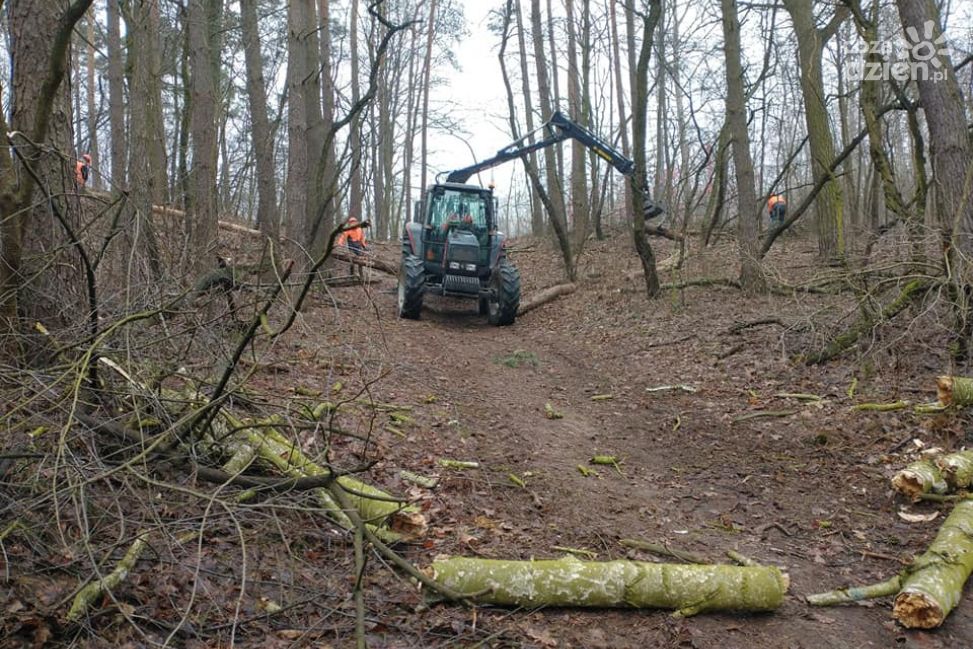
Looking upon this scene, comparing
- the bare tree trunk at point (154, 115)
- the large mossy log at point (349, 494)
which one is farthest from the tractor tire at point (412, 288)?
the large mossy log at point (349, 494)

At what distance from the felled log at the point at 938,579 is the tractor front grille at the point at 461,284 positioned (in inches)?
349

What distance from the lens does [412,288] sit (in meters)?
11.7

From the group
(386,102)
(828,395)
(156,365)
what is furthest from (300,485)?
(386,102)

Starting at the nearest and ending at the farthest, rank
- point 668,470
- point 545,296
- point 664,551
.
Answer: point 664,551 < point 668,470 < point 545,296

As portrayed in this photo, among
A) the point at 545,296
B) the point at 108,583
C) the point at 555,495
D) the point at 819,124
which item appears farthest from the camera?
the point at 545,296

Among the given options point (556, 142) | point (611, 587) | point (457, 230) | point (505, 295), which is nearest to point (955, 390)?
point (611, 587)

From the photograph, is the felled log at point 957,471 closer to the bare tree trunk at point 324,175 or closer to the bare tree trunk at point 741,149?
the bare tree trunk at point 741,149

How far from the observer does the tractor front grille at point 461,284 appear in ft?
39.9

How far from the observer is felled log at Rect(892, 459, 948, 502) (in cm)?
466

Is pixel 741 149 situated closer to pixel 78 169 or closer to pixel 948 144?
pixel 948 144

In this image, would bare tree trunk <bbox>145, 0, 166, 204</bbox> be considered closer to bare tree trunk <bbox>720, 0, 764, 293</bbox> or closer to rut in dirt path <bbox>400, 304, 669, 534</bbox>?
rut in dirt path <bbox>400, 304, 669, 534</bbox>

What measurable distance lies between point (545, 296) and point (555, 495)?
918 cm

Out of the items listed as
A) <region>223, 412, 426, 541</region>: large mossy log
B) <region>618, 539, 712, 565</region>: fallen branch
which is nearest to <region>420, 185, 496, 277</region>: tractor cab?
<region>223, 412, 426, 541</region>: large mossy log

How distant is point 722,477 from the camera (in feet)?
17.8
